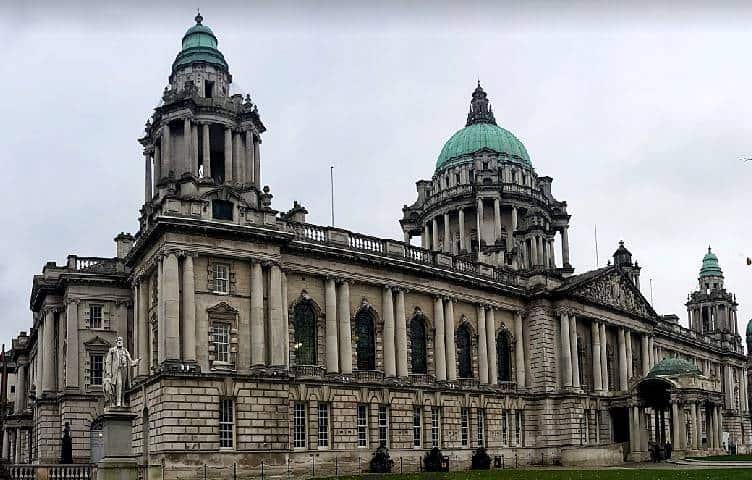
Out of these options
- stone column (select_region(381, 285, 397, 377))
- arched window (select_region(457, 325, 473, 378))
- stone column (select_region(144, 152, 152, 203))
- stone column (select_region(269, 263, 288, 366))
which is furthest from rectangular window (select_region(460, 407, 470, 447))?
stone column (select_region(144, 152, 152, 203))

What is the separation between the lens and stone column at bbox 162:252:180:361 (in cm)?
4919

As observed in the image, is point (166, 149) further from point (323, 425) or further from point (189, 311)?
point (323, 425)

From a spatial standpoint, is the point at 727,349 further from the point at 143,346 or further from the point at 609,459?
the point at 143,346

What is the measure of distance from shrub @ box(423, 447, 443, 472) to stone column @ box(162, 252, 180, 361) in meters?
19.5

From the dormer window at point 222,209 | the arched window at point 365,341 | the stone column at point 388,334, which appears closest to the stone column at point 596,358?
the stone column at point 388,334

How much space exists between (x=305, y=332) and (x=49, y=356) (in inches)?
796

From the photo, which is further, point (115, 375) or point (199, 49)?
point (199, 49)

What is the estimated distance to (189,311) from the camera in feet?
165

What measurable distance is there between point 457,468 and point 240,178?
24356mm

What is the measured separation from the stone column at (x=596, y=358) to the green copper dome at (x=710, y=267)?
56640 mm

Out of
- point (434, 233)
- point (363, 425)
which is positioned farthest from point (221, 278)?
point (434, 233)

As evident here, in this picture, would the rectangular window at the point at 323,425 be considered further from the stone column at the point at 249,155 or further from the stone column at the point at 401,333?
the stone column at the point at 249,155

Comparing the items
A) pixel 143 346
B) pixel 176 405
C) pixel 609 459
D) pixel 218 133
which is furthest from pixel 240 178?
pixel 609 459

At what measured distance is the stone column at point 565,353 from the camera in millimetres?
71625
